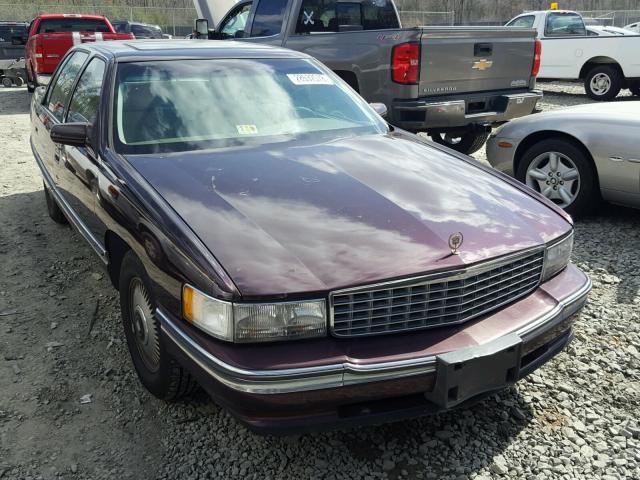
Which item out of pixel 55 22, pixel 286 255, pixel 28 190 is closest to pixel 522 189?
pixel 286 255

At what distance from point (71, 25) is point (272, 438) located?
13413 mm

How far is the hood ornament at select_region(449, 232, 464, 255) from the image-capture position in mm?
2387

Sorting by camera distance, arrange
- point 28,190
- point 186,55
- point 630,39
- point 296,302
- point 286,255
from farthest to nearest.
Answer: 1. point 630,39
2. point 28,190
3. point 186,55
4. point 286,255
5. point 296,302

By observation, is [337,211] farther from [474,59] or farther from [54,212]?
[474,59]

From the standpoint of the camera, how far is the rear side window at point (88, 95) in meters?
3.65

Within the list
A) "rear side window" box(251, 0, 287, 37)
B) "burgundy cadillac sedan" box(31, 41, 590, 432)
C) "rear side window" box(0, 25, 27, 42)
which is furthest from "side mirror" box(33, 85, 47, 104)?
"rear side window" box(0, 25, 27, 42)

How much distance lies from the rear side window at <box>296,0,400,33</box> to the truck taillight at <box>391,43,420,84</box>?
1622 millimetres

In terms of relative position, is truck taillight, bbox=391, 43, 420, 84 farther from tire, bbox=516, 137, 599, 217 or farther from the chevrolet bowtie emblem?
tire, bbox=516, 137, 599, 217

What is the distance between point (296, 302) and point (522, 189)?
161 cm

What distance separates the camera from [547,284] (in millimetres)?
2771

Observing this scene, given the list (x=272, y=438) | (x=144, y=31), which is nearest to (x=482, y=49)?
(x=272, y=438)

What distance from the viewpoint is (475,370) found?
222 centimetres

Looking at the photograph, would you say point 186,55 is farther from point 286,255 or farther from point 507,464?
point 507,464

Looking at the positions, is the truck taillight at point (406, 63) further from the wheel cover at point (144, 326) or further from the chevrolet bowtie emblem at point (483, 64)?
the wheel cover at point (144, 326)
